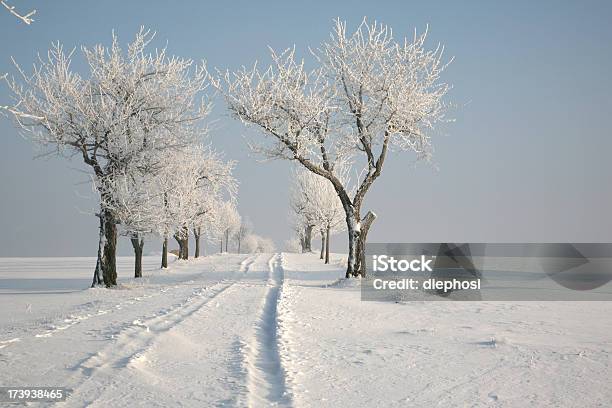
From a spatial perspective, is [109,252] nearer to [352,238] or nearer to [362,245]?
[352,238]

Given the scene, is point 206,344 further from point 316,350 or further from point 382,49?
point 382,49

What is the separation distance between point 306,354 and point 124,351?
2.61 meters

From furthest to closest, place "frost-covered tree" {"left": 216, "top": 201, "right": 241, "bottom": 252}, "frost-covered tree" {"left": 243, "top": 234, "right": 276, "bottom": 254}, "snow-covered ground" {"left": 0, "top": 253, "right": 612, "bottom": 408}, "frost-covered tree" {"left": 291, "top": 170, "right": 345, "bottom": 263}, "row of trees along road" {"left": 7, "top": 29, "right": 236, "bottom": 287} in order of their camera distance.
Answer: "frost-covered tree" {"left": 243, "top": 234, "right": 276, "bottom": 254}, "frost-covered tree" {"left": 216, "top": 201, "right": 241, "bottom": 252}, "frost-covered tree" {"left": 291, "top": 170, "right": 345, "bottom": 263}, "row of trees along road" {"left": 7, "top": 29, "right": 236, "bottom": 287}, "snow-covered ground" {"left": 0, "top": 253, "right": 612, "bottom": 408}

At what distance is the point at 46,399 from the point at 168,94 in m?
16.5

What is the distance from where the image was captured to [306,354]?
7352mm

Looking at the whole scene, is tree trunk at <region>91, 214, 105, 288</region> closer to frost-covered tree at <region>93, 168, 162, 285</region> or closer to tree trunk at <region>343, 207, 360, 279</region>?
frost-covered tree at <region>93, 168, 162, 285</region>

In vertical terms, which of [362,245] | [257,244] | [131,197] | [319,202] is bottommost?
[257,244]

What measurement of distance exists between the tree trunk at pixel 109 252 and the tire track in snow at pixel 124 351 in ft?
26.8

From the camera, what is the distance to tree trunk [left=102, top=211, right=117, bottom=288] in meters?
18.7

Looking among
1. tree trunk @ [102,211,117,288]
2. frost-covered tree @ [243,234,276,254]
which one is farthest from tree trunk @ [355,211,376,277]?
frost-covered tree @ [243,234,276,254]

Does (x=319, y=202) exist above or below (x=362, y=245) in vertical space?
above

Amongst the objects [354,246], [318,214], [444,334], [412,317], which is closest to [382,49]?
[354,246]

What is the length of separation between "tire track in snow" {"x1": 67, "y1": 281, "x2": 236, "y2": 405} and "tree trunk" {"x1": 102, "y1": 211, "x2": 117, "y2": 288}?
816cm

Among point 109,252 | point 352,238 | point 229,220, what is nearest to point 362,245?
point 352,238
